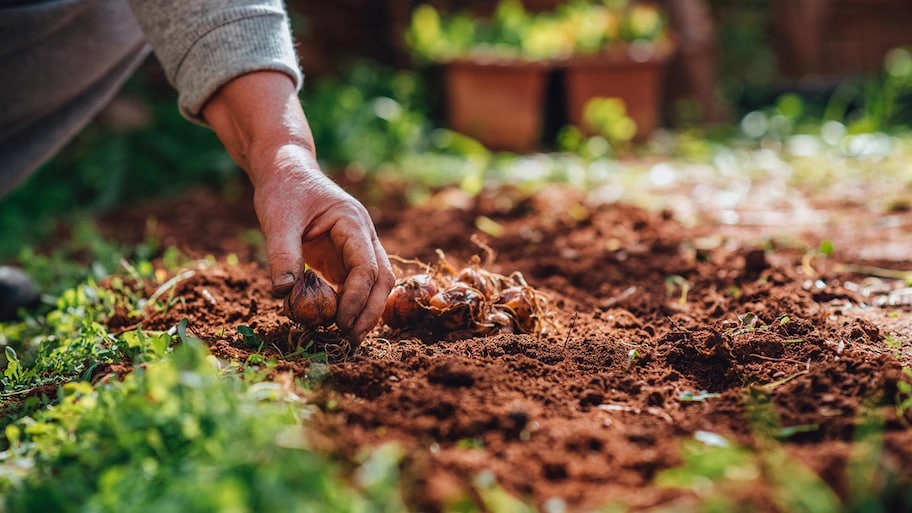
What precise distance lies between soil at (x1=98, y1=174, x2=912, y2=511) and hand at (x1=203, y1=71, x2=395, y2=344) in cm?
14

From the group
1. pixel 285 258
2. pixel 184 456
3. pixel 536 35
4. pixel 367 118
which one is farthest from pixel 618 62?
pixel 184 456

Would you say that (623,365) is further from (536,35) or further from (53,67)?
(536,35)

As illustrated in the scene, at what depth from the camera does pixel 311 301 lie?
1.90 m

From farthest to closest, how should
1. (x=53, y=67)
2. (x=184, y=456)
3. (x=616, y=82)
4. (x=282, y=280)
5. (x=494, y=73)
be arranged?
(x=616, y=82) → (x=494, y=73) → (x=53, y=67) → (x=282, y=280) → (x=184, y=456)

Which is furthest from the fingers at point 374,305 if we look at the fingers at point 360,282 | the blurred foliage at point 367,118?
the blurred foliage at point 367,118

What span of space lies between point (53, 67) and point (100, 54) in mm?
165

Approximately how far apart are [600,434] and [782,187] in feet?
10.5

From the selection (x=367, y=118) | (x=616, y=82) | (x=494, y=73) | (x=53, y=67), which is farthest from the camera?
(x=616, y=82)

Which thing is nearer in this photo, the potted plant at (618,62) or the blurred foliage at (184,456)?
the blurred foliage at (184,456)

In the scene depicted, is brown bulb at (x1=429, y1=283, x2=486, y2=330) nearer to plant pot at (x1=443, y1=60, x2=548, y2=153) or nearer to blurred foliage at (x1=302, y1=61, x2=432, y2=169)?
blurred foliage at (x1=302, y1=61, x2=432, y2=169)

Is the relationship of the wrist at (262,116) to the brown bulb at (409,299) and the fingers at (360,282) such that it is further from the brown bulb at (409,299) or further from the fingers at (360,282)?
the brown bulb at (409,299)

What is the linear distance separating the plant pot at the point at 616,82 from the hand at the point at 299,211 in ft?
13.3

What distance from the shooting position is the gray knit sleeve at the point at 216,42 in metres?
2.10

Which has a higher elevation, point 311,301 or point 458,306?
point 311,301
